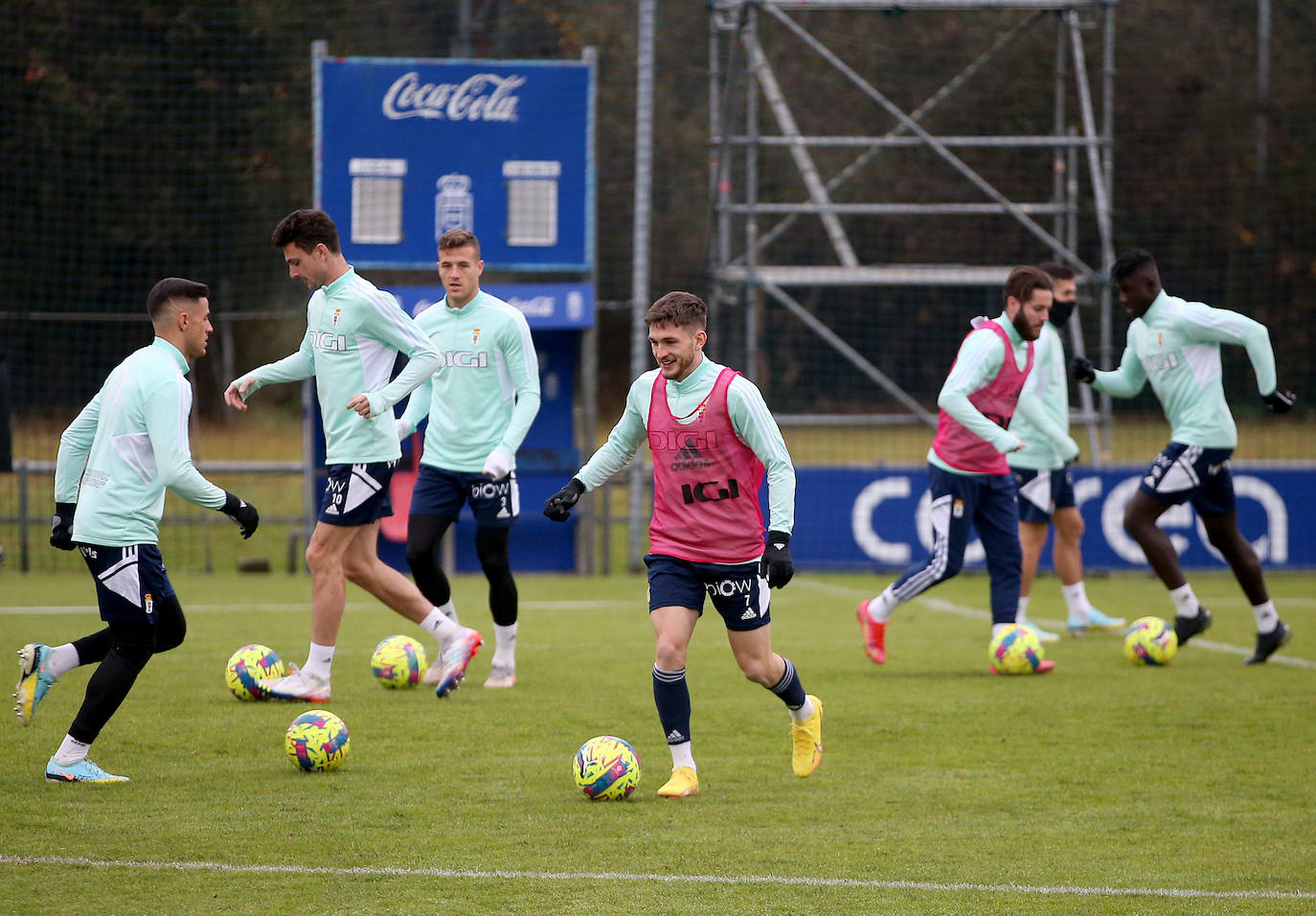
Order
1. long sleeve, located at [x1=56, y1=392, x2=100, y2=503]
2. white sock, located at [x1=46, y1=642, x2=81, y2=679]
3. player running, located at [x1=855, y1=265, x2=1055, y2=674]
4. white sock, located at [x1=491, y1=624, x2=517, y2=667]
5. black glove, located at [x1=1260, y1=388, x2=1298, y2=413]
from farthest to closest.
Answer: black glove, located at [x1=1260, y1=388, x2=1298, y2=413]
player running, located at [x1=855, y1=265, x2=1055, y2=674]
white sock, located at [x1=491, y1=624, x2=517, y2=667]
white sock, located at [x1=46, y1=642, x2=81, y2=679]
long sleeve, located at [x1=56, y1=392, x2=100, y2=503]

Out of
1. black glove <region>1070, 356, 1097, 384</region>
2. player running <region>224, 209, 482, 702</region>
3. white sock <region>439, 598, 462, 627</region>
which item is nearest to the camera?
player running <region>224, 209, 482, 702</region>

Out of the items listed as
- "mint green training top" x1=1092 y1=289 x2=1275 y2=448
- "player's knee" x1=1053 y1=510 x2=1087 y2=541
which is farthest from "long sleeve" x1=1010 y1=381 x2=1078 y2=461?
"player's knee" x1=1053 y1=510 x2=1087 y2=541

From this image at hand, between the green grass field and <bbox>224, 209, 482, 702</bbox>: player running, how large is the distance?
2.62ft

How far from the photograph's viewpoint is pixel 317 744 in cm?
609

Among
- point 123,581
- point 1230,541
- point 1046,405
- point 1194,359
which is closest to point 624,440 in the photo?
point 123,581

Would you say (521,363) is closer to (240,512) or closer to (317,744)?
(240,512)

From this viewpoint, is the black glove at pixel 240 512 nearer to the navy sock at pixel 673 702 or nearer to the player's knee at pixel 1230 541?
the navy sock at pixel 673 702

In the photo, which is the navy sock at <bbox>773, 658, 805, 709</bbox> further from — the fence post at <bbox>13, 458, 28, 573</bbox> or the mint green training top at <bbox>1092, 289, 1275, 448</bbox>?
the fence post at <bbox>13, 458, 28, 573</bbox>

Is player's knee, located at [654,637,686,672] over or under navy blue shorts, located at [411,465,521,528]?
under

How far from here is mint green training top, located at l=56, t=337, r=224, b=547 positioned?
576 cm

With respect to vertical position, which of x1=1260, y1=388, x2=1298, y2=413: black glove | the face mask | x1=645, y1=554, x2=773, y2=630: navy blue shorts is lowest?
x1=645, y1=554, x2=773, y2=630: navy blue shorts

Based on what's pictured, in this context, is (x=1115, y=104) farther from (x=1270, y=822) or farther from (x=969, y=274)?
(x=1270, y=822)

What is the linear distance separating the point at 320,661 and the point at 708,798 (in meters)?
2.63

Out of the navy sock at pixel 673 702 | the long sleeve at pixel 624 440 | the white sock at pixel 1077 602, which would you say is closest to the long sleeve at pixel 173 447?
the long sleeve at pixel 624 440
